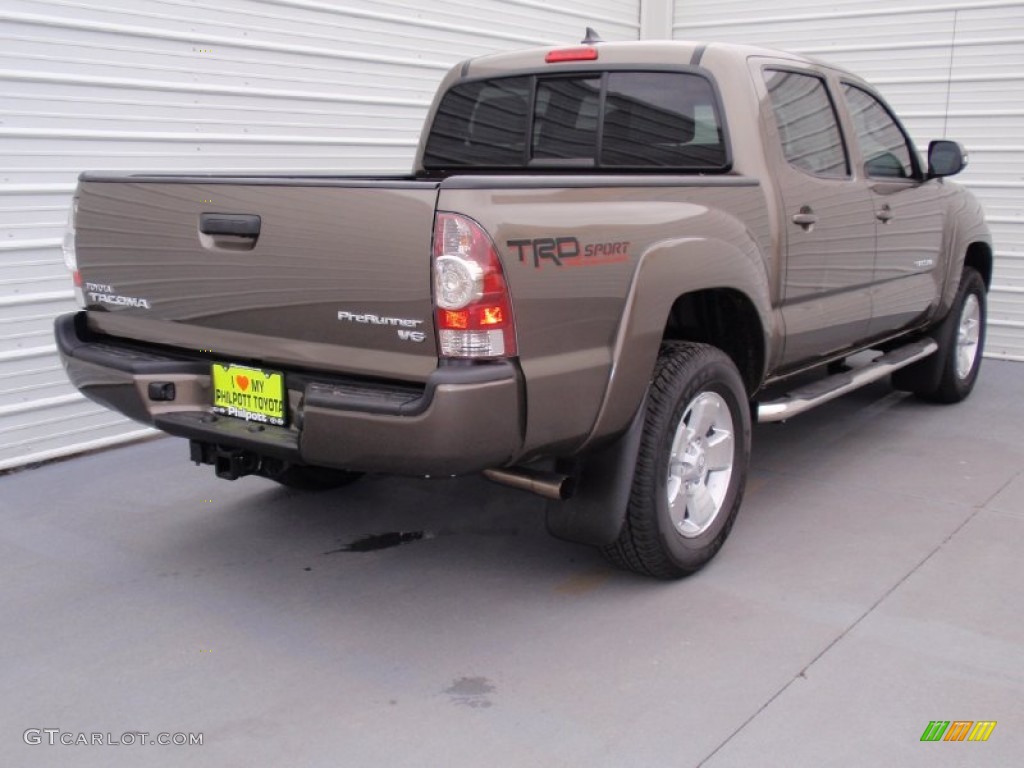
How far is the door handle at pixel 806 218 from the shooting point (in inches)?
166

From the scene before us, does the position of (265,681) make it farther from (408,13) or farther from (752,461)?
(408,13)

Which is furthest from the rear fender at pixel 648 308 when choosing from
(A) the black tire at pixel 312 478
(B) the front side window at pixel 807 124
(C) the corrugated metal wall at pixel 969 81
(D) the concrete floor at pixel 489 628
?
(C) the corrugated metal wall at pixel 969 81

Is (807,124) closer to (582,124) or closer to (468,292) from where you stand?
(582,124)

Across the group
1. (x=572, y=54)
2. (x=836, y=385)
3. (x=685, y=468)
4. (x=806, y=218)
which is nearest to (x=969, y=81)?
(x=836, y=385)

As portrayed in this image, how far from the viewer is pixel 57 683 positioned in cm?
311

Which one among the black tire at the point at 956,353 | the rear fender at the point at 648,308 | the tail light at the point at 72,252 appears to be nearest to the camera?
the rear fender at the point at 648,308

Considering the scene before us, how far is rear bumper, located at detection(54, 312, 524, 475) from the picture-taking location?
283 cm

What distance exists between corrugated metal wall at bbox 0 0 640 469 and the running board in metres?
3.40

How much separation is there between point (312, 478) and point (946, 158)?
3.60 meters

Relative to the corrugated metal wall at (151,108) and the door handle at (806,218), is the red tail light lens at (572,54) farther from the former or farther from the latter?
the corrugated metal wall at (151,108)

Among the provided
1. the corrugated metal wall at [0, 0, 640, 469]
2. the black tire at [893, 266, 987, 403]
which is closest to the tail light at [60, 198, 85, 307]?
the corrugated metal wall at [0, 0, 640, 469]

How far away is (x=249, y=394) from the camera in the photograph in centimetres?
324

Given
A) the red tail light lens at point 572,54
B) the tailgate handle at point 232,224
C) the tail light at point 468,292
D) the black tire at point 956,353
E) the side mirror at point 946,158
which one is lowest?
the black tire at point 956,353

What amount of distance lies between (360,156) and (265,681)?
14.3ft
